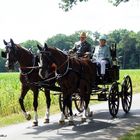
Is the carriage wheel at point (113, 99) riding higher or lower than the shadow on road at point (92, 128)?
higher

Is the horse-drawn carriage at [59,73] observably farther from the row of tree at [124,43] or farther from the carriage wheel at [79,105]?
the row of tree at [124,43]

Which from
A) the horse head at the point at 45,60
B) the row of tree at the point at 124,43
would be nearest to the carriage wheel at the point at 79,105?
the horse head at the point at 45,60

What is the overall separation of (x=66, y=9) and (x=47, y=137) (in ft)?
18.8

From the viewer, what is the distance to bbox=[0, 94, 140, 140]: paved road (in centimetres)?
1081

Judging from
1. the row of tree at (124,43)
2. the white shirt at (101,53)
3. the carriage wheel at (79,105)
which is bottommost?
the carriage wheel at (79,105)

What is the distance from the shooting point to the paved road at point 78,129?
10812 millimetres

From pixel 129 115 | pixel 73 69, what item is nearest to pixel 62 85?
pixel 73 69

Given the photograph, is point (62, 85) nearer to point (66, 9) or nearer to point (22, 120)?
point (22, 120)

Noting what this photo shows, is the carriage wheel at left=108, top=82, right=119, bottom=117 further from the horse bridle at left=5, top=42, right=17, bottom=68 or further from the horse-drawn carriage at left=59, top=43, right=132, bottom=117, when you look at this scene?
the horse bridle at left=5, top=42, right=17, bottom=68

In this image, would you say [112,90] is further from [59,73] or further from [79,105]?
[59,73]

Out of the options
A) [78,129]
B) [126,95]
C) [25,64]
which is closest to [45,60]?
[25,64]

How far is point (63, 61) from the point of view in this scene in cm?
1225

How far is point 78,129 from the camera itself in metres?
12.0

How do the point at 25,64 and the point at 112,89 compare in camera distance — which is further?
the point at 112,89
